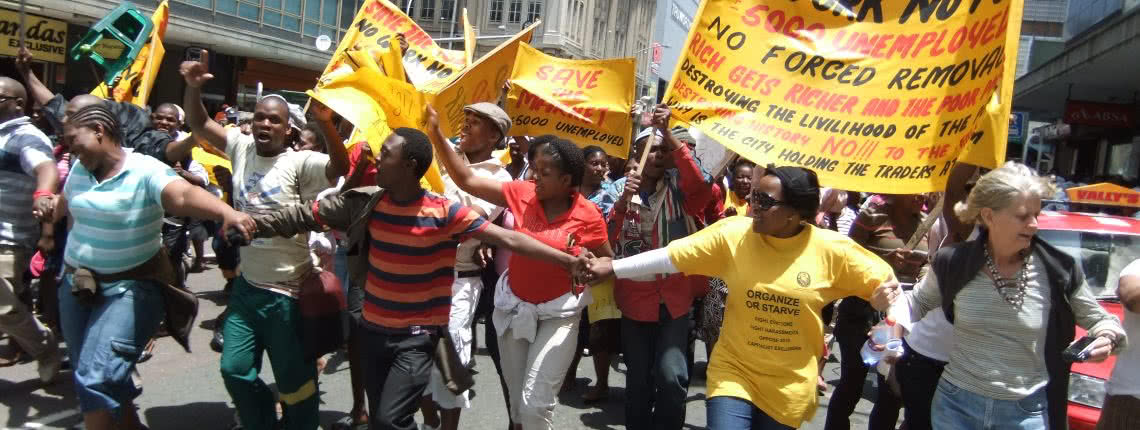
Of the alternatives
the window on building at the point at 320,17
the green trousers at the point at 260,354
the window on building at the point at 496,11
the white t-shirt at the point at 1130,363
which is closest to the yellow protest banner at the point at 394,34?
the green trousers at the point at 260,354

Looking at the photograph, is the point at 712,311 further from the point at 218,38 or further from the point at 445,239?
the point at 218,38

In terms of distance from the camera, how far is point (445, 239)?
13.6ft

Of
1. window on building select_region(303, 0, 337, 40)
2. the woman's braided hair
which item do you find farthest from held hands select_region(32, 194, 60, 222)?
window on building select_region(303, 0, 337, 40)

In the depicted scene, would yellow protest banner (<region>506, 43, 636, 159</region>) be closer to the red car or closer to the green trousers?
the green trousers

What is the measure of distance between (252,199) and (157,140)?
2057 millimetres

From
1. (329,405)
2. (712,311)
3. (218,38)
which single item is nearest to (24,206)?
(329,405)

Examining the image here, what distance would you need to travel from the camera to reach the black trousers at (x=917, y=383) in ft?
13.2

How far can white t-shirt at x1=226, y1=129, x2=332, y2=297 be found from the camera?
179 inches

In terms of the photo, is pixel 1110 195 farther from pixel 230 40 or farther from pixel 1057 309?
pixel 230 40

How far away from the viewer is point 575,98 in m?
6.77

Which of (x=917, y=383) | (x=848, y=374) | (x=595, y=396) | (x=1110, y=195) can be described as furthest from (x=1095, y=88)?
(x=917, y=383)

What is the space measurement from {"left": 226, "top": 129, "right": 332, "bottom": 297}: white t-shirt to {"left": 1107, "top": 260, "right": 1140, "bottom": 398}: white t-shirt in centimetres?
360

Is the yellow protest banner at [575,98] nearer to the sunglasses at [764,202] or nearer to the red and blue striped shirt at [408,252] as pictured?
the red and blue striped shirt at [408,252]

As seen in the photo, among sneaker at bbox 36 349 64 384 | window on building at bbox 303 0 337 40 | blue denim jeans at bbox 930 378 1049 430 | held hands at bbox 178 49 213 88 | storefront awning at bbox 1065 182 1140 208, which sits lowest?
sneaker at bbox 36 349 64 384
